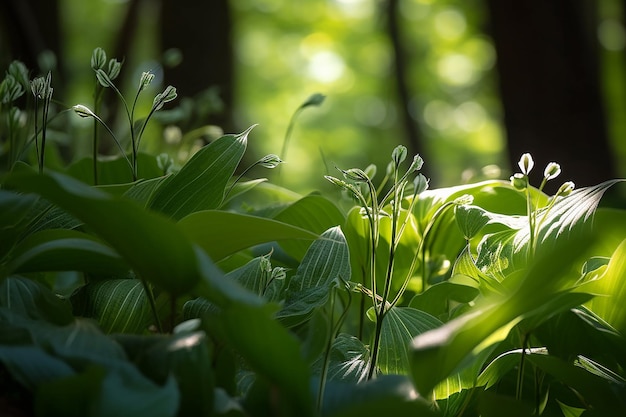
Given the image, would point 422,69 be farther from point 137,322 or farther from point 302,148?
point 137,322

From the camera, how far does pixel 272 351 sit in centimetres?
43

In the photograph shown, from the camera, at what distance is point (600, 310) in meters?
0.65

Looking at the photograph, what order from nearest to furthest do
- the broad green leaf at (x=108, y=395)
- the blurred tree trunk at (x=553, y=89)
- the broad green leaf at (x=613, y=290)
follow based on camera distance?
the broad green leaf at (x=108, y=395)
the broad green leaf at (x=613, y=290)
the blurred tree trunk at (x=553, y=89)

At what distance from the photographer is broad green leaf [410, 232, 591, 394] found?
41cm

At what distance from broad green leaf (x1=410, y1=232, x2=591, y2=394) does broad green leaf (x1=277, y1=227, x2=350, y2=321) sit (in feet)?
0.54

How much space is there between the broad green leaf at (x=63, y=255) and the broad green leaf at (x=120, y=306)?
0.02m

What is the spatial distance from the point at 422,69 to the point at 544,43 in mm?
7548

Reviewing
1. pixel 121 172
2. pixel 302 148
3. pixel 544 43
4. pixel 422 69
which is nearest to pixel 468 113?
pixel 422 69

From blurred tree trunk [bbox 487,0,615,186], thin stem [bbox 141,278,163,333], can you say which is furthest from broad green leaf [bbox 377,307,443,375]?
blurred tree trunk [bbox 487,0,615,186]

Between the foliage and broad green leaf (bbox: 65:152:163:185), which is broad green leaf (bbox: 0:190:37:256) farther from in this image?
broad green leaf (bbox: 65:152:163:185)

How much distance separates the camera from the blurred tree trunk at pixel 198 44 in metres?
3.67

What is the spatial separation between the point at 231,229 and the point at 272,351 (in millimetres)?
158

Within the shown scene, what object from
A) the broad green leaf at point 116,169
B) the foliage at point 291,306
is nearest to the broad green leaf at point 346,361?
the foliage at point 291,306

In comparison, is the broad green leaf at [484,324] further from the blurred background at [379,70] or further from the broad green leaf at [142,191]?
the blurred background at [379,70]
